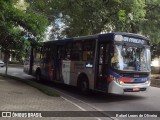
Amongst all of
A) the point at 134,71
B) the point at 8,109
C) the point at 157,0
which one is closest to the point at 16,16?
the point at 134,71

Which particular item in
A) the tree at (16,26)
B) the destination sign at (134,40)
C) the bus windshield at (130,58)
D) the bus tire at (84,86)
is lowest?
the bus tire at (84,86)

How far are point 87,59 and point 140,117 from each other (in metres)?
5.62

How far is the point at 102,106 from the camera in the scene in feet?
42.7

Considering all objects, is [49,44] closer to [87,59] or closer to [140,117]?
[87,59]

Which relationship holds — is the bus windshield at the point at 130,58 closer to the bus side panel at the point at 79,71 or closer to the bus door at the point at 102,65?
the bus door at the point at 102,65

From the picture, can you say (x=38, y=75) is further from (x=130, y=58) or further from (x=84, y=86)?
(x=130, y=58)

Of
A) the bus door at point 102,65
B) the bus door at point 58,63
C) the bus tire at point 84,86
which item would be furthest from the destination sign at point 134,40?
the bus door at point 58,63

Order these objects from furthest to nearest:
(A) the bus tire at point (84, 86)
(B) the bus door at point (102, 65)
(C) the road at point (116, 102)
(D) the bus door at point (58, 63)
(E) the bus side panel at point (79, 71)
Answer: (D) the bus door at point (58, 63) < (A) the bus tire at point (84, 86) < (E) the bus side panel at point (79, 71) < (B) the bus door at point (102, 65) < (C) the road at point (116, 102)

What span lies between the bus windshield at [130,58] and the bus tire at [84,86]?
249cm

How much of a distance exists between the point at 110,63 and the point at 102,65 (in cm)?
69

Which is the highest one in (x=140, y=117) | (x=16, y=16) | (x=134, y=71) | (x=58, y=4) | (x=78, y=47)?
(x=58, y=4)

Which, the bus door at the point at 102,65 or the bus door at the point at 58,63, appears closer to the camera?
the bus door at the point at 102,65

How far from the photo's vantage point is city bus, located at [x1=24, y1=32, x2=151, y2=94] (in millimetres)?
13820

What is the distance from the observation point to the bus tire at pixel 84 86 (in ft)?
52.0
